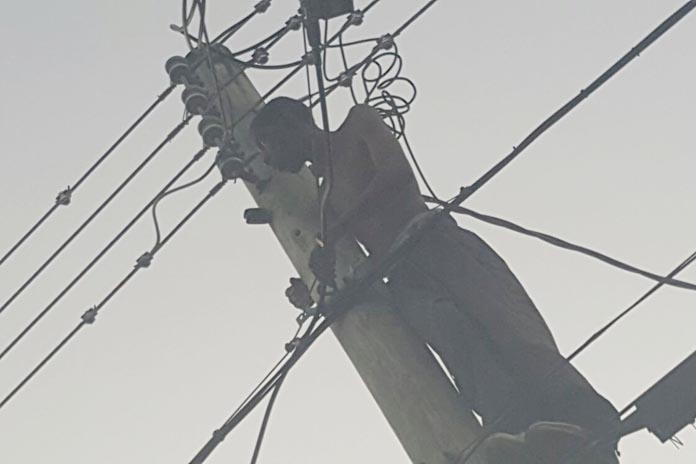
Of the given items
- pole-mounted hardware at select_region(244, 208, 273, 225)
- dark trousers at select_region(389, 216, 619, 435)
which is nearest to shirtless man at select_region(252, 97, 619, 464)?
dark trousers at select_region(389, 216, 619, 435)

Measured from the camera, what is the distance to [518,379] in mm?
4434

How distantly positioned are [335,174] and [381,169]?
0.28 m

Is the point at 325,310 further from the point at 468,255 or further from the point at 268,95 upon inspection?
the point at 268,95

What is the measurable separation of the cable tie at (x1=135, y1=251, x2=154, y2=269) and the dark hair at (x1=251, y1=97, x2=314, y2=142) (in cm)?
104

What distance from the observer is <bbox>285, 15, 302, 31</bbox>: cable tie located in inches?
237

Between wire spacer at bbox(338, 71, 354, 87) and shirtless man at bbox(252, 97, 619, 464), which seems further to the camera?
wire spacer at bbox(338, 71, 354, 87)

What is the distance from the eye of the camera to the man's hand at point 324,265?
15.9 feet

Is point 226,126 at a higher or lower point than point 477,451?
higher

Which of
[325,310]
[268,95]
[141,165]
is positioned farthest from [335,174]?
[141,165]

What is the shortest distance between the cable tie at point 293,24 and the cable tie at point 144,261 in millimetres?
1293

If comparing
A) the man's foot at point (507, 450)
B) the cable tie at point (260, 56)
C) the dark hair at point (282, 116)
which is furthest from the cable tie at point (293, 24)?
the man's foot at point (507, 450)

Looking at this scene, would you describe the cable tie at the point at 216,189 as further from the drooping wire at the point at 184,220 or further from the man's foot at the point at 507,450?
the man's foot at the point at 507,450

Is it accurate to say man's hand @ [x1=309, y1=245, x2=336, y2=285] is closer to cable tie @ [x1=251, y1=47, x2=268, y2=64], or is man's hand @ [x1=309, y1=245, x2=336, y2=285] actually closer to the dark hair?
the dark hair

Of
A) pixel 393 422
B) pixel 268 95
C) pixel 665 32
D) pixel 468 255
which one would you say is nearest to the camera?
pixel 665 32
